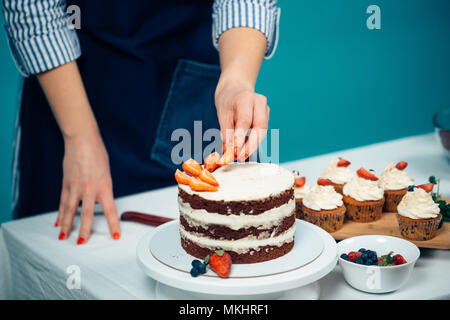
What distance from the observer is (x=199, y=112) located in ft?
7.88

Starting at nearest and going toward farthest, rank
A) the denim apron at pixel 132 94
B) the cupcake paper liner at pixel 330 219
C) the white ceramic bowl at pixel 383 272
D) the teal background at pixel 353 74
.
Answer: the white ceramic bowl at pixel 383 272
the cupcake paper liner at pixel 330 219
the denim apron at pixel 132 94
the teal background at pixel 353 74

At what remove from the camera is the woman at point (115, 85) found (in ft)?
6.06

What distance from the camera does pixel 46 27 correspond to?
188cm

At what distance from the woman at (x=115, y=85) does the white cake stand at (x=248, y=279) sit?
20.6 inches

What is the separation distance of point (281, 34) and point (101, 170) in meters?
3.66

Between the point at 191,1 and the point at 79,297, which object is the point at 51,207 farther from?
the point at 191,1

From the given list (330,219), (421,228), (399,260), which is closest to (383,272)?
(399,260)

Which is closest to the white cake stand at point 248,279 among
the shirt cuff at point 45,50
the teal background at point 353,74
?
the shirt cuff at point 45,50

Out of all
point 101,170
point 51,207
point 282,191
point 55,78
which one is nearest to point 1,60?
point 51,207

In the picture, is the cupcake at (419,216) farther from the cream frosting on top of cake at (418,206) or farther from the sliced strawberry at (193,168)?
the sliced strawberry at (193,168)

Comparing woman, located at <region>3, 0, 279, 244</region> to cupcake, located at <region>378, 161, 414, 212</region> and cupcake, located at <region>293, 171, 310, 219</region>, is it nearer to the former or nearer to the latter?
cupcake, located at <region>293, 171, 310, 219</region>

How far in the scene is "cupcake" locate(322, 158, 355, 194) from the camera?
198 centimetres

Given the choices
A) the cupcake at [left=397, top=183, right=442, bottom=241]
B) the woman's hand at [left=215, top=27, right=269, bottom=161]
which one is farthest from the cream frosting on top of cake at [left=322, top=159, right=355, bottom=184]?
the woman's hand at [left=215, top=27, right=269, bottom=161]

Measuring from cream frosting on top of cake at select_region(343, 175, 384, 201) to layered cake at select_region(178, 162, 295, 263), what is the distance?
464mm
